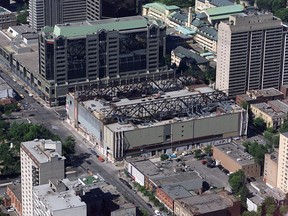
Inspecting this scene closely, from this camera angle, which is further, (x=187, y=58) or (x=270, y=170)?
(x=187, y=58)

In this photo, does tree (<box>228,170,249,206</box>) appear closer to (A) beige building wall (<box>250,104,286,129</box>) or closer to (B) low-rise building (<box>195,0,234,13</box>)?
(A) beige building wall (<box>250,104,286,129</box>)

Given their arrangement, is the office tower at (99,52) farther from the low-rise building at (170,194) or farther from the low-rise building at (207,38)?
the low-rise building at (170,194)

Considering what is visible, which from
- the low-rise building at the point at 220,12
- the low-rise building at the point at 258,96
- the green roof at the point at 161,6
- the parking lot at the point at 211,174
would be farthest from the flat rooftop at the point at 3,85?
the low-rise building at the point at 220,12

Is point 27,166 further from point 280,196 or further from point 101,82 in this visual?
point 101,82

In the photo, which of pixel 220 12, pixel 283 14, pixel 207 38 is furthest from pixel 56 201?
pixel 283 14

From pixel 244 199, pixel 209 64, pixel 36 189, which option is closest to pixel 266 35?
pixel 209 64

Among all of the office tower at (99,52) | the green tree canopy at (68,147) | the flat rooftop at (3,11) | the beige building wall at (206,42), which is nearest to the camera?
the green tree canopy at (68,147)

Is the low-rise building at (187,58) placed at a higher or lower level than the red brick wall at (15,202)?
higher

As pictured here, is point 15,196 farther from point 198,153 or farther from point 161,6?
point 161,6
